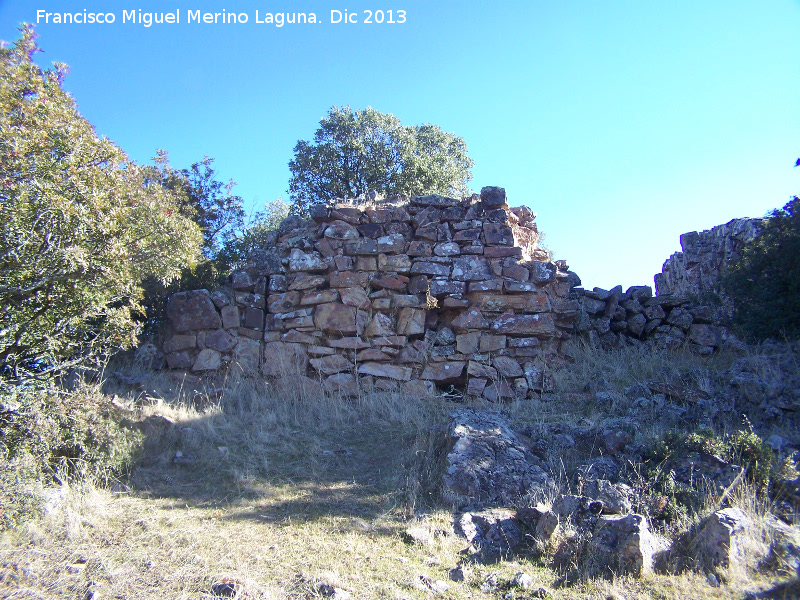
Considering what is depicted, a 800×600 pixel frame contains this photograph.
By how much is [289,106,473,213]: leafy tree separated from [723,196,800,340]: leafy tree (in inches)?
287

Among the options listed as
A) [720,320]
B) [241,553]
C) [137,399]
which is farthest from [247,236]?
[720,320]

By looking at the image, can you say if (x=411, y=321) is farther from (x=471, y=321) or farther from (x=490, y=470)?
(x=490, y=470)

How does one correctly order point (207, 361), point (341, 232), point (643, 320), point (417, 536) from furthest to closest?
point (643, 320)
point (341, 232)
point (207, 361)
point (417, 536)

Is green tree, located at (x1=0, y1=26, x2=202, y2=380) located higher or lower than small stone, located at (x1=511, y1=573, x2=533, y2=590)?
higher

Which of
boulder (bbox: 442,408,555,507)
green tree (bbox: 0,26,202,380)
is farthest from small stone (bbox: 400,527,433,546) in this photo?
green tree (bbox: 0,26,202,380)

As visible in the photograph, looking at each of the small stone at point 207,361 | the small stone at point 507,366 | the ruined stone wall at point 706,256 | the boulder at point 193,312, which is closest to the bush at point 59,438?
the small stone at point 207,361

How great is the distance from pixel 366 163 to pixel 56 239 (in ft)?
30.8

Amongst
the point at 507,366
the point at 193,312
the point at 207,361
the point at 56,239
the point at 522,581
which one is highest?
the point at 56,239

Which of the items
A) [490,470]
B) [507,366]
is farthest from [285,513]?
[507,366]

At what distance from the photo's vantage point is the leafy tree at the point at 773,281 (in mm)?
8289

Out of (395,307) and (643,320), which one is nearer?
(395,307)

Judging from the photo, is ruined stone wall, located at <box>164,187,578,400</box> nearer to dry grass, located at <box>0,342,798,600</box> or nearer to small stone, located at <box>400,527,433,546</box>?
dry grass, located at <box>0,342,798,600</box>

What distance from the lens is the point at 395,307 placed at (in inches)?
346

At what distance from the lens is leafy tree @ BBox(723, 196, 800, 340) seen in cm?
829
